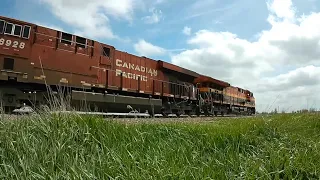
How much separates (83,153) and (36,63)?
8.88 meters

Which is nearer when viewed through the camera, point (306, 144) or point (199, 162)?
point (199, 162)

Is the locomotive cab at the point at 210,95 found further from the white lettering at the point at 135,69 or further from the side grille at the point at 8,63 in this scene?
the side grille at the point at 8,63

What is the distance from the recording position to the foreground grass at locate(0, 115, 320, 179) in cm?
336

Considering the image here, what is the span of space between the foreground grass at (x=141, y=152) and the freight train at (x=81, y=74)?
6.65 feet

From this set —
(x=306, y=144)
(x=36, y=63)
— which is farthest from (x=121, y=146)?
(x=36, y=63)

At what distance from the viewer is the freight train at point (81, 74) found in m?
11.0

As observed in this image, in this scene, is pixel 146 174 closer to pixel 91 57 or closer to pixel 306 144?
pixel 306 144

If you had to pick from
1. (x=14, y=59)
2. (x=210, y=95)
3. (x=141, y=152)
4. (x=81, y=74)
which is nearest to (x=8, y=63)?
(x=14, y=59)

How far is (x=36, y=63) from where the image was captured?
1162 centimetres

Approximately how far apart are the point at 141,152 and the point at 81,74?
992 centimetres

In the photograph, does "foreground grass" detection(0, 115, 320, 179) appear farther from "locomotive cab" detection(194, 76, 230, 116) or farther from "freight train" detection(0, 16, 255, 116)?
"locomotive cab" detection(194, 76, 230, 116)


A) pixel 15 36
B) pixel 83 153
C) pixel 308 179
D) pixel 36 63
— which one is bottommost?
pixel 308 179

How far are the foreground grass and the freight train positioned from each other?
6.65 ft

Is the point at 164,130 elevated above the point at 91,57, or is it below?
below
